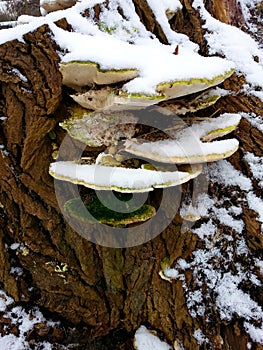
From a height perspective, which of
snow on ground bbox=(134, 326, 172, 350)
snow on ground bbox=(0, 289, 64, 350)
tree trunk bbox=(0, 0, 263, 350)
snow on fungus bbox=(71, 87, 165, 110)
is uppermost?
snow on fungus bbox=(71, 87, 165, 110)

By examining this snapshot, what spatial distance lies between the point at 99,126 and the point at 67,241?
956mm

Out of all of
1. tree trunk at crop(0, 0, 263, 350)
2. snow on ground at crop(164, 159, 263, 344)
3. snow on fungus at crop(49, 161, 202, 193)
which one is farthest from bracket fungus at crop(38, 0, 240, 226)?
snow on ground at crop(164, 159, 263, 344)

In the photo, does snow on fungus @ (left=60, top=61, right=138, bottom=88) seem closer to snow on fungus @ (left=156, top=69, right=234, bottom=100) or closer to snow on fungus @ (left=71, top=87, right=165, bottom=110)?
snow on fungus @ (left=71, top=87, right=165, bottom=110)

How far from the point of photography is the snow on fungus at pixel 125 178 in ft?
5.14

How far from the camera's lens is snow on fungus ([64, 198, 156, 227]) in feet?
5.89

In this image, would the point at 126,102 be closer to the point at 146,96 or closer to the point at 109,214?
the point at 146,96

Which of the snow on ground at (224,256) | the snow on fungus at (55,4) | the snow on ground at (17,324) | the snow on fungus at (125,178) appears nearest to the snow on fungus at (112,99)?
the snow on fungus at (125,178)

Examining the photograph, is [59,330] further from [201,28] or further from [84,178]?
[201,28]

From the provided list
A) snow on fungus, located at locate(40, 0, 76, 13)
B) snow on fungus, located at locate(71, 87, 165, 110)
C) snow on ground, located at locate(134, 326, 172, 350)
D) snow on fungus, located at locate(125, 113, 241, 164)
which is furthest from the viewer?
snow on fungus, located at locate(40, 0, 76, 13)

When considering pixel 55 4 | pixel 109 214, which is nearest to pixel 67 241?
pixel 109 214

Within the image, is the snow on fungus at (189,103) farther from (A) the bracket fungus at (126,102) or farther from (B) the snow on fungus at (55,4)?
(B) the snow on fungus at (55,4)

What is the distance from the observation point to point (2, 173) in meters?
2.01

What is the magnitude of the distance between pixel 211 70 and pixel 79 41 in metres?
0.75

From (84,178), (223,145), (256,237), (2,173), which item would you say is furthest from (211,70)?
(2,173)
